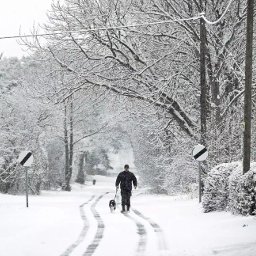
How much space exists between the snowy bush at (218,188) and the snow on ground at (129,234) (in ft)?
1.24

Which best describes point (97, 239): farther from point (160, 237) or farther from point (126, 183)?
point (126, 183)

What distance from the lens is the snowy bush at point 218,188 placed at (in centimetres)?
1530

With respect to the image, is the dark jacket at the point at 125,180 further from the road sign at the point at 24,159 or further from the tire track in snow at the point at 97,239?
the road sign at the point at 24,159

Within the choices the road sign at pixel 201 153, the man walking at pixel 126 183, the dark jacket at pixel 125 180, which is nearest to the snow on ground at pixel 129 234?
the man walking at pixel 126 183

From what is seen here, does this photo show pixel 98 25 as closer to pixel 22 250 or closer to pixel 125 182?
pixel 125 182

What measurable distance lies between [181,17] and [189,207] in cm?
999

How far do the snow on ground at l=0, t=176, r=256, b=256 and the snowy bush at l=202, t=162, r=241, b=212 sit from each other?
377 mm

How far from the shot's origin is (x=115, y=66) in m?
25.6

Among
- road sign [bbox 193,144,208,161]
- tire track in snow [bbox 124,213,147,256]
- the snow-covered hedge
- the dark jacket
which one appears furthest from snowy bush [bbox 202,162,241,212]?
the dark jacket

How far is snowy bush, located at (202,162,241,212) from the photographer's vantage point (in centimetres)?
1530

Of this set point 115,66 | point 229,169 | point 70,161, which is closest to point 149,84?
point 115,66

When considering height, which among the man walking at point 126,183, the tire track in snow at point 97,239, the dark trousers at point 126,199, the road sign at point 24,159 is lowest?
the tire track in snow at point 97,239

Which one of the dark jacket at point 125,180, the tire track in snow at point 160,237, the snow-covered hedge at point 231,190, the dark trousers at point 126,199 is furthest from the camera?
the dark jacket at point 125,180

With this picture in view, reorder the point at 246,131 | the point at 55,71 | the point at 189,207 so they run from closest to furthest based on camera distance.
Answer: the point at 246,131
the point at 189,207
the point at 55,71
